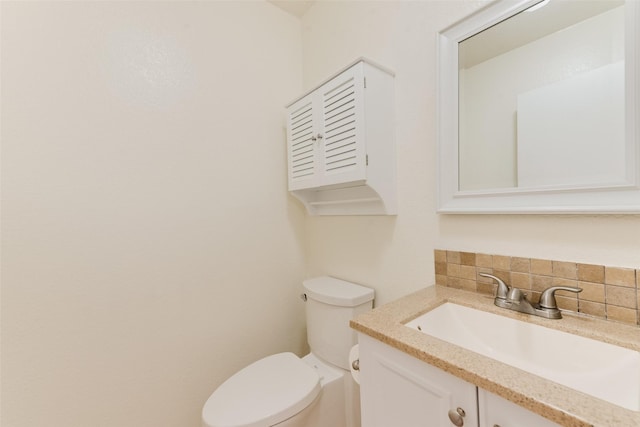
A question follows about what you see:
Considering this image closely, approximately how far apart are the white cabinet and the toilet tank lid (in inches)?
15.3

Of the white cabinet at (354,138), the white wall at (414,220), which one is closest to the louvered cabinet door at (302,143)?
the white cabinet at (354,138)

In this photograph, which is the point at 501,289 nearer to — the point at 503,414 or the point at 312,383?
the point at 503,414

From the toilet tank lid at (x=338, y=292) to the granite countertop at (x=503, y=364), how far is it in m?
0.34

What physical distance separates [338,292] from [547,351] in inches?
31.4

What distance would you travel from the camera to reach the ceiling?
5.35 feet

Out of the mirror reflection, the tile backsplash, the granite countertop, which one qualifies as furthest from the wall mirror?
the granite countertop

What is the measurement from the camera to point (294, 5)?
1656 millimetres

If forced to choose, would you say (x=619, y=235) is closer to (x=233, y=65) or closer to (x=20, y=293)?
(x=233, y=65)

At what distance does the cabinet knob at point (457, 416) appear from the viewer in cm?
55

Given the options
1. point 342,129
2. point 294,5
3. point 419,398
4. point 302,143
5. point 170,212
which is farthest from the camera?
point 294,5

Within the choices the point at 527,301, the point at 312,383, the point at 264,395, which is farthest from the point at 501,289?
the point at 264,395

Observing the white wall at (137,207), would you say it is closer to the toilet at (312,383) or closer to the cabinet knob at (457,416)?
the toilet at (312,383)

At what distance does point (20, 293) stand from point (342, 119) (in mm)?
1438

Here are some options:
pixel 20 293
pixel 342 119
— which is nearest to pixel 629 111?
pixel 342 119
